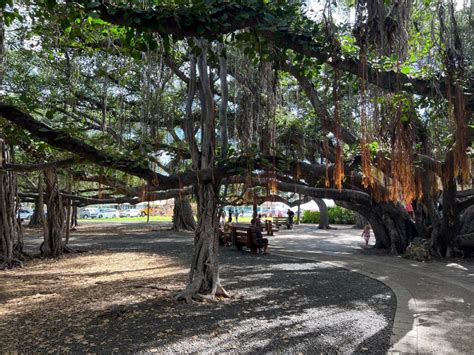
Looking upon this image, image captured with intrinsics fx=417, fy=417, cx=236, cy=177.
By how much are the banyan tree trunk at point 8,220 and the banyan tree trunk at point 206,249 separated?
17.9 feet

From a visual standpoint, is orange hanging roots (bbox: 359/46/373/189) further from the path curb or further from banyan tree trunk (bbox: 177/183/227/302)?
banyan tree trunk (bbox: 177/183/227/302)

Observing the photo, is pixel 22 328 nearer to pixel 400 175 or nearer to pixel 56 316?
pixel 56 316

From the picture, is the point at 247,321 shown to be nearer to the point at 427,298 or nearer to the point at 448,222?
the point at 427,298

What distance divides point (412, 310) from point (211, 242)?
2.75m

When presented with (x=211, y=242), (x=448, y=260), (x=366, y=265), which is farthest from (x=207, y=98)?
(x=448, y=260)

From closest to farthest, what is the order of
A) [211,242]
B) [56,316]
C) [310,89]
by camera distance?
1. [56,316]
2. [211,242]
3. [310,89]

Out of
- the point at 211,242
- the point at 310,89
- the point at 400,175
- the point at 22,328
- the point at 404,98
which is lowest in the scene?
the point at 22,328

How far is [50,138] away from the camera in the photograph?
549 cm

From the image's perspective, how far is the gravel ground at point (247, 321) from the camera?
3.77 meters

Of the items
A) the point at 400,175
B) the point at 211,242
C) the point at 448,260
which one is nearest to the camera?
the point at 400,175

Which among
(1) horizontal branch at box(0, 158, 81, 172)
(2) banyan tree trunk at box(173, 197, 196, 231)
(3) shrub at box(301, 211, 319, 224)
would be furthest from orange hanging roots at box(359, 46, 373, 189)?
(3) shrub at box(301, 211, 319, 224)

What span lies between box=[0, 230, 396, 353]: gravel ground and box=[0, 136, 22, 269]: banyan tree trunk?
3747mm

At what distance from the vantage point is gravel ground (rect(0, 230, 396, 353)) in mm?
3768

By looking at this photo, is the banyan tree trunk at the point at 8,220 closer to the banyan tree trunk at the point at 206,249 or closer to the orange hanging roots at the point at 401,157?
the banyan tree trunk at the point at 206,249
